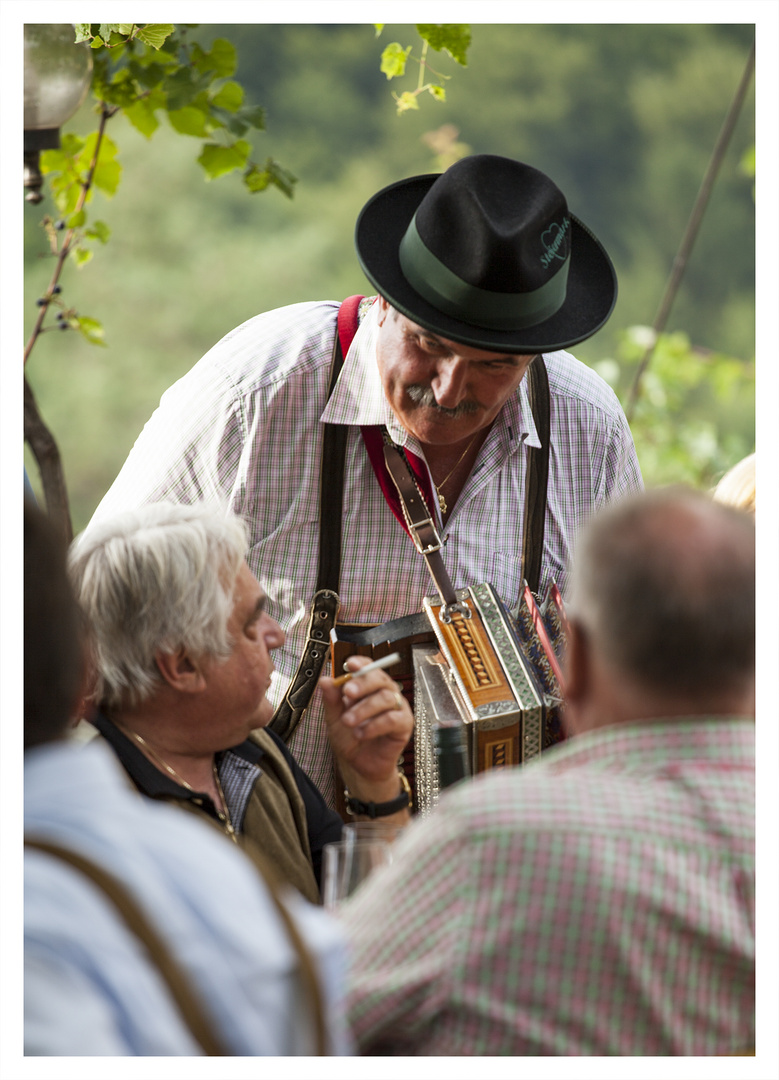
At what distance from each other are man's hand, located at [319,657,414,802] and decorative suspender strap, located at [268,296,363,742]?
0.62ft

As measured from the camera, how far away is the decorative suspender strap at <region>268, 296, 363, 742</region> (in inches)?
101

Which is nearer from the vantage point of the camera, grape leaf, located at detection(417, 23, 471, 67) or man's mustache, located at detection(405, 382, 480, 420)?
man's mustache, located at detection(405, 382, 480, 420)

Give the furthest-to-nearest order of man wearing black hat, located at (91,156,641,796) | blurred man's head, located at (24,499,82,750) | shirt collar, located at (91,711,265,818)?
man wearing black hat, located at (91,156,641,796) < shirt collar, located at (91,711,265,818) < blurred man's head, located at (24,499,82,750)

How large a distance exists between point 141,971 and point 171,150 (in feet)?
52.1

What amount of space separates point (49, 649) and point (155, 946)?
0.33 m

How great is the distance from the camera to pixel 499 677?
7.55 ft

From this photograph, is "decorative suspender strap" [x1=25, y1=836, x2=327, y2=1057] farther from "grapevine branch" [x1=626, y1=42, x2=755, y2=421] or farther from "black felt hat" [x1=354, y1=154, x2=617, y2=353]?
"grapevine branch" [x1=626, y1=42, x2=755, y2=421]

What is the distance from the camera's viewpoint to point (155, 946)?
1.03 m

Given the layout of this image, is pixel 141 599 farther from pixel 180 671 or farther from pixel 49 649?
pixel 49 649

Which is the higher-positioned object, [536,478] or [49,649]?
[49,649]

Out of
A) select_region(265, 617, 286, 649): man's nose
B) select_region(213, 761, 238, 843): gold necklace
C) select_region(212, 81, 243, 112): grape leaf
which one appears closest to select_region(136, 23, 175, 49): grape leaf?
select_region(212, 81, 243, 112): grape leaf

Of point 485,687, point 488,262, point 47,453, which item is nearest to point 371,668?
point 485,687

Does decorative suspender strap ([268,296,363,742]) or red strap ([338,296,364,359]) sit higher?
red strap ([338,296,364,359])
